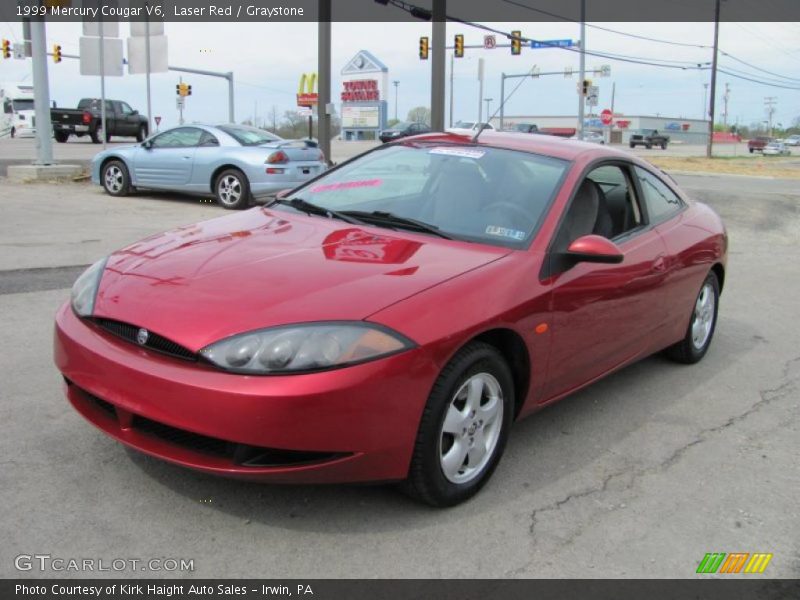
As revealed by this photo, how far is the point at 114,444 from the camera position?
3398 millimetres

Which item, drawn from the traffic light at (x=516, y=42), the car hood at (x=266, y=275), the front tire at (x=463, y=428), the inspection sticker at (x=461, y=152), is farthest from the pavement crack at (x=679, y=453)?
the traffic light at (x=516, y=42)

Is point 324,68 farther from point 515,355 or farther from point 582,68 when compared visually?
point 582,68

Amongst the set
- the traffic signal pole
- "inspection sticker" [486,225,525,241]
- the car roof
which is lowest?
"inspection sticker" [486,225,525,241]

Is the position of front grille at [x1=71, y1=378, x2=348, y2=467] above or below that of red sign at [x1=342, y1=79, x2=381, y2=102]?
below

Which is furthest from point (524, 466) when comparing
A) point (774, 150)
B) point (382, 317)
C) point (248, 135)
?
point (774, 150)

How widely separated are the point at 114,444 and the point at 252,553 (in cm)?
111

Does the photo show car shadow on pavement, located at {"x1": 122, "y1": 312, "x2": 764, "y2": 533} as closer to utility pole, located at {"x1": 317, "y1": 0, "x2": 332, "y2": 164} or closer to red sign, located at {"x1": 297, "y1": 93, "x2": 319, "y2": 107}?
utility pole, located at {"x1": 317, "y1": 0, "x2": 332, "y2": 164}

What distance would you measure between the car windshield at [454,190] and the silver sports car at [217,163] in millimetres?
7737

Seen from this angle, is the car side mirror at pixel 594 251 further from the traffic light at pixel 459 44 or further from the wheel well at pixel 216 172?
the traffic light at pixel 459 44

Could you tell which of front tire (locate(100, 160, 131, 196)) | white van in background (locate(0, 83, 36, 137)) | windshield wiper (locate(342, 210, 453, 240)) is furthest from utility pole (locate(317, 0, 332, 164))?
white van in background (locate(0, 83, 36, 137))

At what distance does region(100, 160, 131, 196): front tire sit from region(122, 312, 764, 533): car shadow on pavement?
34.9 ft

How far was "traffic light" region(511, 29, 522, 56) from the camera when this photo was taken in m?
32.5

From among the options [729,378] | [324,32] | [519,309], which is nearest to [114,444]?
[519,309]
